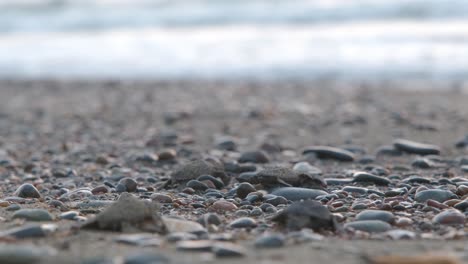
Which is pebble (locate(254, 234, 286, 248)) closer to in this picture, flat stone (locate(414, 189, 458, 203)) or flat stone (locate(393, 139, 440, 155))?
flat stone (locate(414, 189, 458, 203))

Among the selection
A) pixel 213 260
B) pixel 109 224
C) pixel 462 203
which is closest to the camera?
pixel 213 260

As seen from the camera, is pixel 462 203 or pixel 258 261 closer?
pixel 258 261

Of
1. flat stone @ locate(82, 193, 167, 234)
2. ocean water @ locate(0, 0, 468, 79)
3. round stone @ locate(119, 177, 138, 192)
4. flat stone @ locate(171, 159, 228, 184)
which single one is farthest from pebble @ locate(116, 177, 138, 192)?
ocean water @ locate(0, 0, 468, 79)

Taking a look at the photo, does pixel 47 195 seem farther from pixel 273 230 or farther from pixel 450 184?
pixel 450 184

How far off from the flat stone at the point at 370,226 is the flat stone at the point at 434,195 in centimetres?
53

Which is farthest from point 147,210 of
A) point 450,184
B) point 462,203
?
point 450,184

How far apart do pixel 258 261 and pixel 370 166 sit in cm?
213

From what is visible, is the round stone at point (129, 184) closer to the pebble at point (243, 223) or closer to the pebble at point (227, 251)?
the pebble at point (243, 223)

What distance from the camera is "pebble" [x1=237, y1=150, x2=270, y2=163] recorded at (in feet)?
13.5

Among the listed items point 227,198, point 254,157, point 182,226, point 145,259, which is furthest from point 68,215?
point 254,157

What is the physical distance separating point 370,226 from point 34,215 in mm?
1079

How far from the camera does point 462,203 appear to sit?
2.69 m

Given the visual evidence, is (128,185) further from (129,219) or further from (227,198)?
(129,219)

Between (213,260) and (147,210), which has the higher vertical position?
(147,210)
